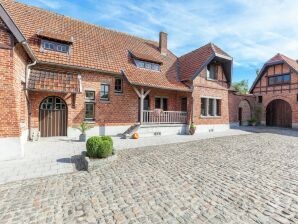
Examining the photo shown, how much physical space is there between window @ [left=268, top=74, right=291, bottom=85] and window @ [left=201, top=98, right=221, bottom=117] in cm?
922

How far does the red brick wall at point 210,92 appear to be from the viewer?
14469mm

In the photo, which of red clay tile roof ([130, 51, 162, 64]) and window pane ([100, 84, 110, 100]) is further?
red clay tile roof ([130, 51, 162, 64])

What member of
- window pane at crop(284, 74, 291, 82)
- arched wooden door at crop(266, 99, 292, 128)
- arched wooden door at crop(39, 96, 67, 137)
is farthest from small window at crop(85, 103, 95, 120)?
arched wooden door at crop(266, 99, 292, 128)

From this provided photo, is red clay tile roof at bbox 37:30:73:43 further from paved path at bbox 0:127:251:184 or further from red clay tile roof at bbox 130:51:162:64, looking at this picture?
paved path at bbox 0:127:251:184

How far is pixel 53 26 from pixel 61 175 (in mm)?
10721

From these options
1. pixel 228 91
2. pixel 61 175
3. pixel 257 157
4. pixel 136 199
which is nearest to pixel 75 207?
pixel 136 199

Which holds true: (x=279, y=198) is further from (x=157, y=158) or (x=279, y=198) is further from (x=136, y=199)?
(x=157, y=158)

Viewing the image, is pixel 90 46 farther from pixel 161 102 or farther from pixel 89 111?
pixel 161 102

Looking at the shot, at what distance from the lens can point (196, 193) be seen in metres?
3.99

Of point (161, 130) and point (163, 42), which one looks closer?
point (161, 130)

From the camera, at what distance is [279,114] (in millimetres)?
20453

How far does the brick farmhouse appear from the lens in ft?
21.7

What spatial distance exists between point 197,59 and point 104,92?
8705 millimetres

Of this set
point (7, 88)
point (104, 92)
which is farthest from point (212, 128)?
point (7, 88)
